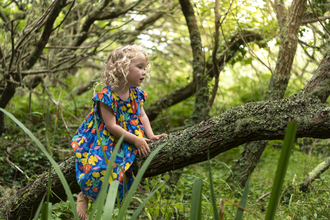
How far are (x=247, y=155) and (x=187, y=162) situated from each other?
1.50 meters

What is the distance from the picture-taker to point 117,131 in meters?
2.01

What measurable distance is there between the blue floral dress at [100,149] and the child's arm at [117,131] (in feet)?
0.15

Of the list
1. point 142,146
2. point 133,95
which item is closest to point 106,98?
point 133,95

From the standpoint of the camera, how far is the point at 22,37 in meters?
3.01

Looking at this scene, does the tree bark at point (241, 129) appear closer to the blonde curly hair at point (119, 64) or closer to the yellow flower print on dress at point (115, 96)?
the yellow flower print on dress at point (115, 96)

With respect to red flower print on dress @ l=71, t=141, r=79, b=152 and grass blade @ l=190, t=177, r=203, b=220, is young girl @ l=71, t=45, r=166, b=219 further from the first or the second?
grass blade @ l=190, t=177, r=203, b=220

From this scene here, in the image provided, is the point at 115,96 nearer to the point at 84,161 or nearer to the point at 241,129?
the point at 84,161

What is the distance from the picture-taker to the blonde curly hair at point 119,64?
217cm

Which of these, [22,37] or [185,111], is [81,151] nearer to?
[22,37]

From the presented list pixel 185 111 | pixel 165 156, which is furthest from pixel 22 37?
pixel 185 111

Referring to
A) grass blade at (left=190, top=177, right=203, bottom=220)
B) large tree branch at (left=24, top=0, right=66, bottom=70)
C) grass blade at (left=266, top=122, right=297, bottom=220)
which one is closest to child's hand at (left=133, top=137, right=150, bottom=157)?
grass blade at (left=190, top=177, right=203, bottom=220)

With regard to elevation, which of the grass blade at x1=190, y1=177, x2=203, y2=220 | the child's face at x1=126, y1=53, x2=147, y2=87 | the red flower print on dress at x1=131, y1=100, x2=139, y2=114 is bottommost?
the grass blade at x1=190, y1=177, x2=203, y2=220

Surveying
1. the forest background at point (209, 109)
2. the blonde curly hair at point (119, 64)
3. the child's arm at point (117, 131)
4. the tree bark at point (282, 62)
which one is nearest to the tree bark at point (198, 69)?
the forest background at point (209, 109)

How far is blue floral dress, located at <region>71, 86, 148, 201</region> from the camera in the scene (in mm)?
1972
